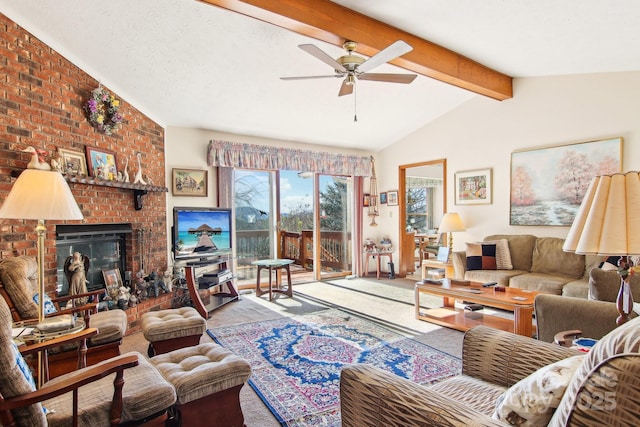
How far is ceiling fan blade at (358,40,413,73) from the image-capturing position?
2486 millimetres

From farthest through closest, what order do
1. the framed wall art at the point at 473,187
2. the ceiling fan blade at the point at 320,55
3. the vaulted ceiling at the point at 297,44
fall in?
the framed wall art at the point at 473,187, the vaulted ceiling at the point at 297,44, the ceiling fan blade at the point at 320,55

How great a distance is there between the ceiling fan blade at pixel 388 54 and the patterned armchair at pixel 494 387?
194cm

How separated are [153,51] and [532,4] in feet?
10.7

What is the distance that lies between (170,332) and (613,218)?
104 inches

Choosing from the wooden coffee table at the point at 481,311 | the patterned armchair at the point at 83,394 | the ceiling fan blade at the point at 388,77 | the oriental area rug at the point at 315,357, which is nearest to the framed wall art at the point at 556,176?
the wooden coffee table at the point at 481,311

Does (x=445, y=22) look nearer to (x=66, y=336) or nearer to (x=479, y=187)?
(x=479, y=187)

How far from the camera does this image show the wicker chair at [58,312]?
2092 mm

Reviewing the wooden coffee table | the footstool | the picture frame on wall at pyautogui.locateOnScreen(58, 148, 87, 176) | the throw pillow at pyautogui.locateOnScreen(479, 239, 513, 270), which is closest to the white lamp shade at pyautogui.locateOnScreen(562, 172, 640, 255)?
the wooden coffee table

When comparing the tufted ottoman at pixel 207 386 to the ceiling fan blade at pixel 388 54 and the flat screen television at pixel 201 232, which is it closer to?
the ceiling fan blade at pixel 388 54

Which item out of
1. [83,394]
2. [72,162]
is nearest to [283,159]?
[72,162]

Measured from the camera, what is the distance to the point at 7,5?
249cm

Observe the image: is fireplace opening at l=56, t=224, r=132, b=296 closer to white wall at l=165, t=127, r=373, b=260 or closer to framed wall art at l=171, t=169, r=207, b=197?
white wall at l=165, t=127, r=373, b=260

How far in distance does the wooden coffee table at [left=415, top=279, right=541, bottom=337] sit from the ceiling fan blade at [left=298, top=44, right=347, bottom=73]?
2.38 meters

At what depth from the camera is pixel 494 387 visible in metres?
1.54
